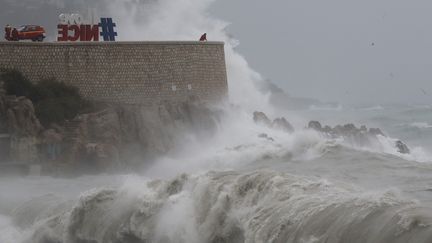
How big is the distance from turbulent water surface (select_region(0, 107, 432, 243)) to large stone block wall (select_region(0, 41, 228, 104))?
14.8 ft

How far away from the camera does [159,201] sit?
38.7 ft

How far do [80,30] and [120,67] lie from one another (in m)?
1.98

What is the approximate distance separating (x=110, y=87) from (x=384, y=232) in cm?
1717

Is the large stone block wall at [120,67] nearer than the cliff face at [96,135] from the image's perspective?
No

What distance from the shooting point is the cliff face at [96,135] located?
22.0 meters

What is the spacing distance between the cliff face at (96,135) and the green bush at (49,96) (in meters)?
0.31

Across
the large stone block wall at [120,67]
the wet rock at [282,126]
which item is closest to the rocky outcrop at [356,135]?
the wet rock at [282,126]

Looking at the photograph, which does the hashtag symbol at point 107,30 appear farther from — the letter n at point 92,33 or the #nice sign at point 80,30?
the letter n at point 92,33

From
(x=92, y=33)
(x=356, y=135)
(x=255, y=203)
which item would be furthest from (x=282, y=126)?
(x=255, y=203)

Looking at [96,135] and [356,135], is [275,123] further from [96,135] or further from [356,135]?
[96,135]

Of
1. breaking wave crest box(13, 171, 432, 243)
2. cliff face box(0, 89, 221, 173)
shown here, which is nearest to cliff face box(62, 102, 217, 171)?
cliff face box(0, 89, 221, 173)

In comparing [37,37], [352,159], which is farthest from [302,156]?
[37,37]

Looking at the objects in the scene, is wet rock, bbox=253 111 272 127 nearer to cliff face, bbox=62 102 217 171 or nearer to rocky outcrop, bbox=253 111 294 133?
rocky outcrop, bbox=253 111 294 133

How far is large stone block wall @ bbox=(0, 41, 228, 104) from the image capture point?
2381 centimetres
